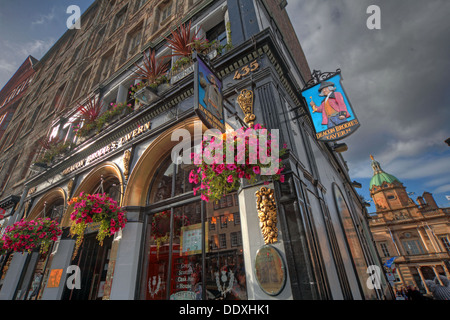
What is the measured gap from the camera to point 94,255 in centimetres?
796

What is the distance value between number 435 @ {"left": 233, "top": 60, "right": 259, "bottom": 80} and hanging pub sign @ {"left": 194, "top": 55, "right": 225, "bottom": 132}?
112 cm

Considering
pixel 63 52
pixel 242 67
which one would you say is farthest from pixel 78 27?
pixel 242 67

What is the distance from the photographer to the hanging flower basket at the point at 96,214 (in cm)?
544

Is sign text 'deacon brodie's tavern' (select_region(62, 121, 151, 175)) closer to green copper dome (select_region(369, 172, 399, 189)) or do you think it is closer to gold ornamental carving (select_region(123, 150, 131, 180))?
gold ornamental carving (select_region(123, 150, 131, 180))

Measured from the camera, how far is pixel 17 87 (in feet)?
91.6

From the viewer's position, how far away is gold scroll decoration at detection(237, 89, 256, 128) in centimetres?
496

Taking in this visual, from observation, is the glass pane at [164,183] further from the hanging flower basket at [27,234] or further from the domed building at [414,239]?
the domed building at [414,239]

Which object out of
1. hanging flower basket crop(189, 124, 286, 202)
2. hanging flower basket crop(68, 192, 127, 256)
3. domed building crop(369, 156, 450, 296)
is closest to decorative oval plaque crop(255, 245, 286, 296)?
hanging flower basket crop(189, 124, 286, 202)

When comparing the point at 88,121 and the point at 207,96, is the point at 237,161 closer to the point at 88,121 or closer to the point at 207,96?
the point at 207,96

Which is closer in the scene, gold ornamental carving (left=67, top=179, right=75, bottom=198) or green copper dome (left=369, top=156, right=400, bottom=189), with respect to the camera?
gold ornamental carving (left=67, top=179, right=75, bottom=198)

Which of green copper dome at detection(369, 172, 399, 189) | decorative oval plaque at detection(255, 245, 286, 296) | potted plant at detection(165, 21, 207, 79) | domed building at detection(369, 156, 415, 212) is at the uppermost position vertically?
green copper dome at detection(369, 172, 399, 189)

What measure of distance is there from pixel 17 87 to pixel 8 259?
93.3ft

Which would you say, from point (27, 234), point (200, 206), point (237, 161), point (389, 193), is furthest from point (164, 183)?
point (389, 193)

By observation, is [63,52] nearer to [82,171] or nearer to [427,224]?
[82,171]
